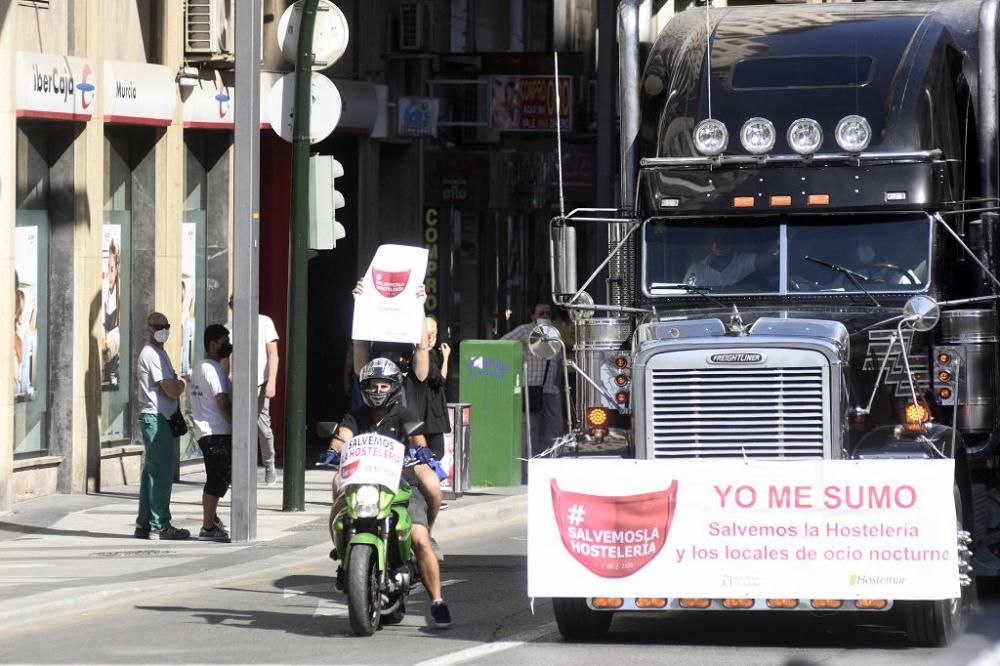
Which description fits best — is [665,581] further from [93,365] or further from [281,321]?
[281,321]

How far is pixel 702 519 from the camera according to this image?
10828 millimetres

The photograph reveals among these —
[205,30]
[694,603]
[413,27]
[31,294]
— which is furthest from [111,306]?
[694,603]

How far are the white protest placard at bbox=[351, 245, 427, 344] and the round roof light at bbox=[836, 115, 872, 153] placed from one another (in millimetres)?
5504

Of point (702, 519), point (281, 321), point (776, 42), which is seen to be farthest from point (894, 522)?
point (281, 321)

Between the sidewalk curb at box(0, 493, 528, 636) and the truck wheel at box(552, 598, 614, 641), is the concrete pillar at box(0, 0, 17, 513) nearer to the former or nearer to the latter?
the sidewalk curb at box(0, 493, 528, 636)

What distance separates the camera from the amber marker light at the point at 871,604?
34.6 feet

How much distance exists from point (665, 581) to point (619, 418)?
5.22ft

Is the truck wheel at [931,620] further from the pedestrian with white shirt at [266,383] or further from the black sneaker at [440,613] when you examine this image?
the pedestrian with white shirt at [266,383]

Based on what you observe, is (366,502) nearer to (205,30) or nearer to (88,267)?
(88,267)

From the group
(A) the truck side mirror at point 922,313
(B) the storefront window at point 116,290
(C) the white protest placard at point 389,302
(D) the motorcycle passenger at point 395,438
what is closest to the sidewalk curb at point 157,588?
(C) the white protest placard at point 389,302

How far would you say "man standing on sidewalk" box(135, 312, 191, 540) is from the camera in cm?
1633

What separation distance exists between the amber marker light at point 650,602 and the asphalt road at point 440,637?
0.25 meters

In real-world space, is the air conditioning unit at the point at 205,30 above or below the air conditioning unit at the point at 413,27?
below

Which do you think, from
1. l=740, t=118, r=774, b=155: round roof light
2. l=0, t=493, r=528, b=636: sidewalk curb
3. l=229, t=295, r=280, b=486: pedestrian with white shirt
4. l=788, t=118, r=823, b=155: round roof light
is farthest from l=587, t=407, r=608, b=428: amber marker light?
l=229, t=295, r=280, b=486: pedestrian with white shirt
